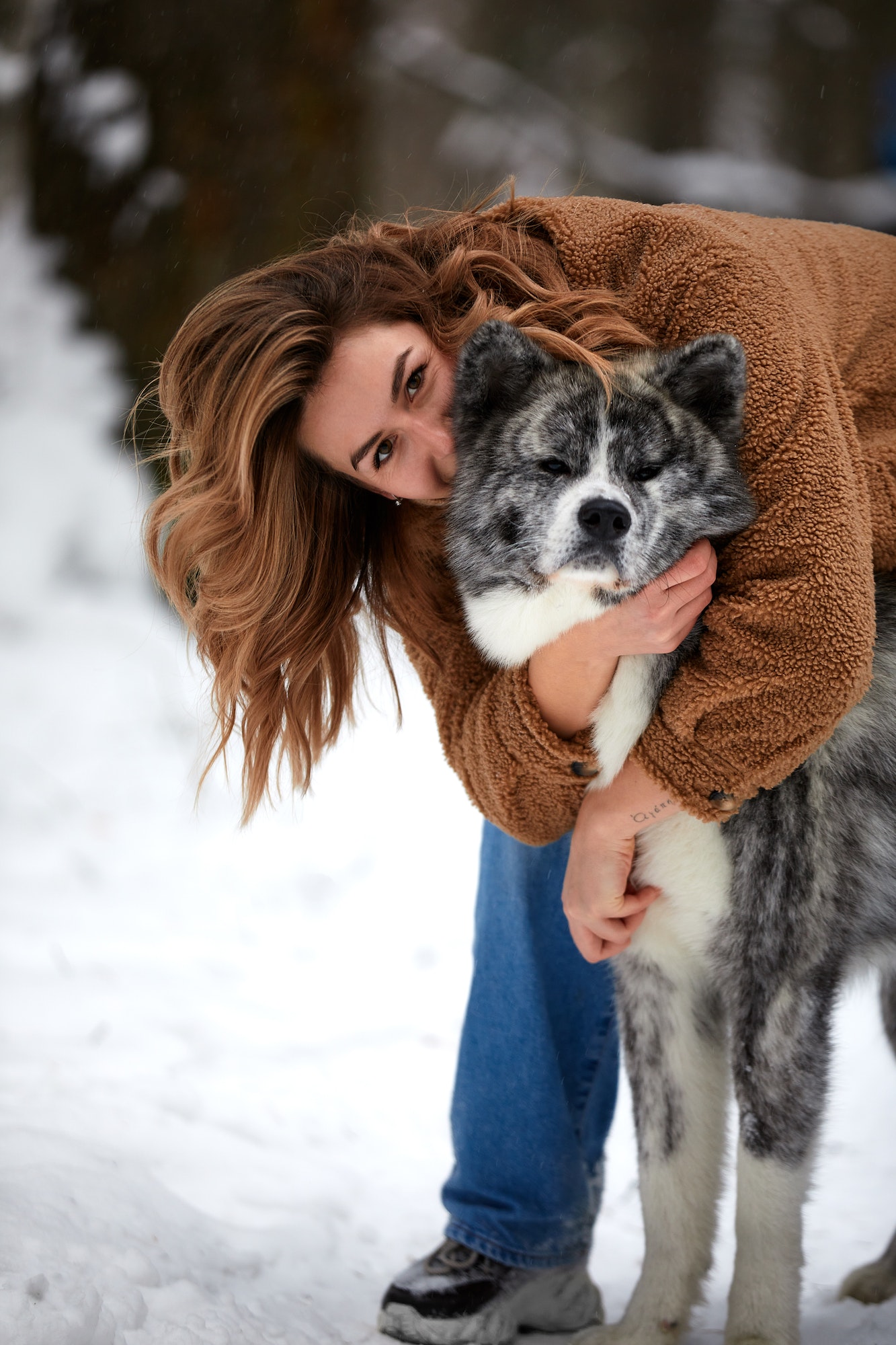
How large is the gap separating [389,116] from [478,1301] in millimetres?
4719

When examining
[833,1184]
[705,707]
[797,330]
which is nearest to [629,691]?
[705,707]

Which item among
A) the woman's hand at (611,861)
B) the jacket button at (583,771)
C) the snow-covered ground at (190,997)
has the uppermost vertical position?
the jacket button at (583,771)

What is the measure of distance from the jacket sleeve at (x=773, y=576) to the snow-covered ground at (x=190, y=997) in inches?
39.6

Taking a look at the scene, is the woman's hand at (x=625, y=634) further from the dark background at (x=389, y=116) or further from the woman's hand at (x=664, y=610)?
the dark background at (x=389, y=116)

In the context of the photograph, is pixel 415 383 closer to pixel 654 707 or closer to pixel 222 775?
pixel 654 707

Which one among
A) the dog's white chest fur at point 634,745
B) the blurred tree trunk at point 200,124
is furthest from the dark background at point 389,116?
the dog's white chest fur at point 634,745

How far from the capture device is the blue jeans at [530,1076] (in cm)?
194

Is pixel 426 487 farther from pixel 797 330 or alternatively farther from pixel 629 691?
pixel 797 330

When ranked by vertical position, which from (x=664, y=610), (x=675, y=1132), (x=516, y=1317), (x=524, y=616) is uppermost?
(x=664, y=610)

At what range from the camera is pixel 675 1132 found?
175 centimetres

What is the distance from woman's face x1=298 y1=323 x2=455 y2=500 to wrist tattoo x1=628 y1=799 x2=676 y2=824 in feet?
1.99

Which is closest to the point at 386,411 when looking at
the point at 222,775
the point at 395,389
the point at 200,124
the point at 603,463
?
the point at 395,389

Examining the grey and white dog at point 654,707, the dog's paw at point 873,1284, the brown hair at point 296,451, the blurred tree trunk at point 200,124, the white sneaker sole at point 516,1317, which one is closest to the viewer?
the grey and white dog at point 654,707

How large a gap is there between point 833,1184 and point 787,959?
1150mm
